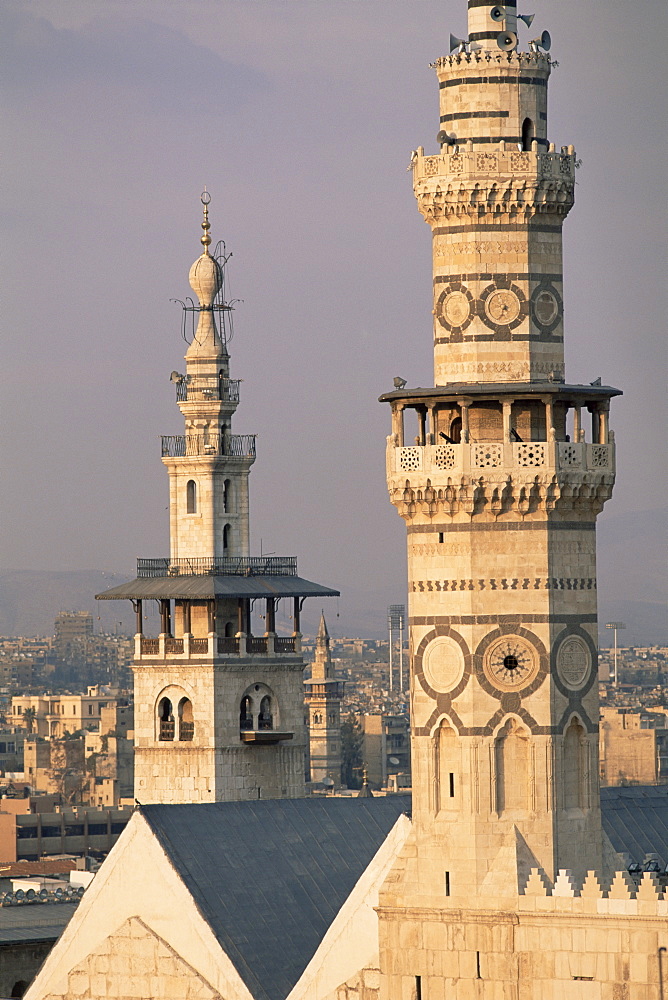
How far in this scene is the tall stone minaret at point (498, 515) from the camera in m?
37.6

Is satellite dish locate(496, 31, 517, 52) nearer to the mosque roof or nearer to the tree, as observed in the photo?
the mosque roof

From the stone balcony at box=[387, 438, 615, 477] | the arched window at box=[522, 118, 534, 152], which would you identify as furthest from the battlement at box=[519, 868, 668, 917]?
the arched window at box=[522, 118, 534, 152]

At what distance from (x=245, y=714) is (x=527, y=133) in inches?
1157

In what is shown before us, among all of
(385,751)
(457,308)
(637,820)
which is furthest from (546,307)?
(385,751)

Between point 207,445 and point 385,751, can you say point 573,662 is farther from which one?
point 385,751

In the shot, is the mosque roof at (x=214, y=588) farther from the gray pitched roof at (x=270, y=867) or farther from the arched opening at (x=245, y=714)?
the gray pitched roof at (x=270, y=867)

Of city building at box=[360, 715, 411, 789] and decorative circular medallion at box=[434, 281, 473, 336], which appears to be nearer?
decorative circular medallion at box=[434, 281, 473, 336]

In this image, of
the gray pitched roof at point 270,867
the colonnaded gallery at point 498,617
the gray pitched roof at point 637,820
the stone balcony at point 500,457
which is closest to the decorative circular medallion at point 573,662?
the colonnaded gallery at point 498,617

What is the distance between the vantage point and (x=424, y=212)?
38.7m

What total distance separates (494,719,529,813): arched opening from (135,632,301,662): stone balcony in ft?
92.9

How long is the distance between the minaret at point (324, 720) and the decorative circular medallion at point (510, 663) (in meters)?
134

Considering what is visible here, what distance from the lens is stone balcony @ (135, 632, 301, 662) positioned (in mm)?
65875

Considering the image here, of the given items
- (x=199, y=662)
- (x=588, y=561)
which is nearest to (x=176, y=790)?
(x=199, y=662)

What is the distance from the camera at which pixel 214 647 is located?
65750mm
